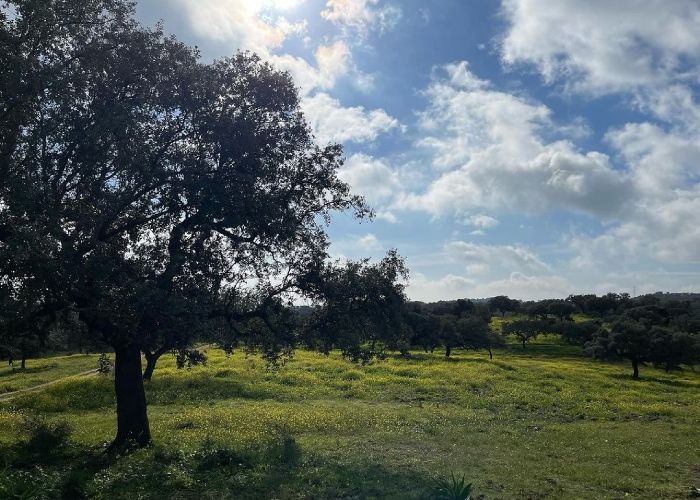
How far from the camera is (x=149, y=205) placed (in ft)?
75.4

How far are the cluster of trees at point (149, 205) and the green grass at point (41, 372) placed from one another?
3673 centimetres

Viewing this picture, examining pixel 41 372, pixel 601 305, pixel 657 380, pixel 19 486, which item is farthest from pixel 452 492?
pixel 601 305

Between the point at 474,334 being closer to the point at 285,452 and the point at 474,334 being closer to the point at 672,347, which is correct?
the point at 672,347

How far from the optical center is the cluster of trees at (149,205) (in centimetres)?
1761

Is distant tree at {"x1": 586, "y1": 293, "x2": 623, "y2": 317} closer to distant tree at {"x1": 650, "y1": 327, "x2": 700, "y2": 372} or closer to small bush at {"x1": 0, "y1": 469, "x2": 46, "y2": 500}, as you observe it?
distant tree at {"x1": 650, "y1": 327, "x2": 700, "y2": 372}

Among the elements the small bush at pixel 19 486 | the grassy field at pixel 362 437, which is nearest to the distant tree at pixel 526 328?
the grassy field at pixel 362 437

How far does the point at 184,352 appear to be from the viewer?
2191 cm

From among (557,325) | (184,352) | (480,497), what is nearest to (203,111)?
(184,352)

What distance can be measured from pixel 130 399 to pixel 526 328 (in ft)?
390

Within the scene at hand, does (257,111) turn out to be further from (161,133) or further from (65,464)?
(65,464)

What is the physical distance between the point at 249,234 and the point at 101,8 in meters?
10.7

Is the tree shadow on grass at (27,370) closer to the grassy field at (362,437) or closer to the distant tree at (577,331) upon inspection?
the grassy field at (362,437)

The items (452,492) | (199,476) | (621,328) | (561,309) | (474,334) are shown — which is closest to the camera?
(452,492)

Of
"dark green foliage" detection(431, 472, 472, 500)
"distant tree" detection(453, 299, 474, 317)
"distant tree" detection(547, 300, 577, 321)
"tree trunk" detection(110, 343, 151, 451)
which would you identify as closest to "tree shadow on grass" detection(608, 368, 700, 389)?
"dark green foliage" detection(431, 472, 472, 500)
